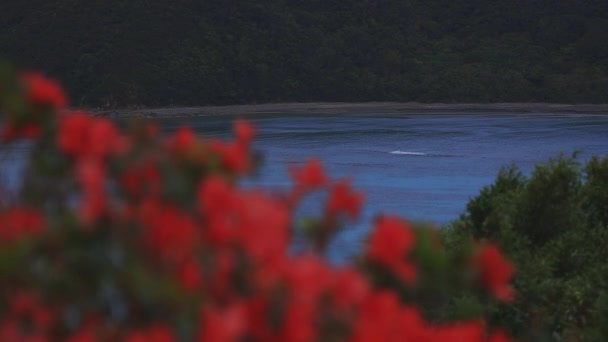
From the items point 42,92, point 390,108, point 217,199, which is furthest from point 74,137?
point 390,108

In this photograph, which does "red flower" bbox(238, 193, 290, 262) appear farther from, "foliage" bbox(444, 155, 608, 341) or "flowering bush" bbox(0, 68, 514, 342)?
"foliage" bbox(444, 155, 608, 341)

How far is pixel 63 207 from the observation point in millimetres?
2375

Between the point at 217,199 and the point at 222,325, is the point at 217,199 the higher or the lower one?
the higher one

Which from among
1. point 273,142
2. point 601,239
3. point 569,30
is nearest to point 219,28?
point 569,30

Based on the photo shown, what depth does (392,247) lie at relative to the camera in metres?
2.34

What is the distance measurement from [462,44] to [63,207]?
59684mm

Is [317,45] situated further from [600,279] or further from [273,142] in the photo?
[600,279]

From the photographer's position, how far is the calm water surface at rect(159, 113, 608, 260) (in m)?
25.8

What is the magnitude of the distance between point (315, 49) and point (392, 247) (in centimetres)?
5815

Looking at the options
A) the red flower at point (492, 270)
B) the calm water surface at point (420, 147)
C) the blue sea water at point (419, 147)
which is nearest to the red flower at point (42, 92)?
the red flower at point (492, 270)

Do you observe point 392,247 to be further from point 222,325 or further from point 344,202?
point 222,325

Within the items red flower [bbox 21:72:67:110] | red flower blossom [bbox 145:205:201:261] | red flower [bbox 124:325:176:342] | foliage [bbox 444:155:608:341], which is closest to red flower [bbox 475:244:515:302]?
red flower blossom [bbox 145:205:201:261]

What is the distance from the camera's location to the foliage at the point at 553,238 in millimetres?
7367

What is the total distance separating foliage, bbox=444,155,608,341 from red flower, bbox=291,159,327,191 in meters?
4.27
